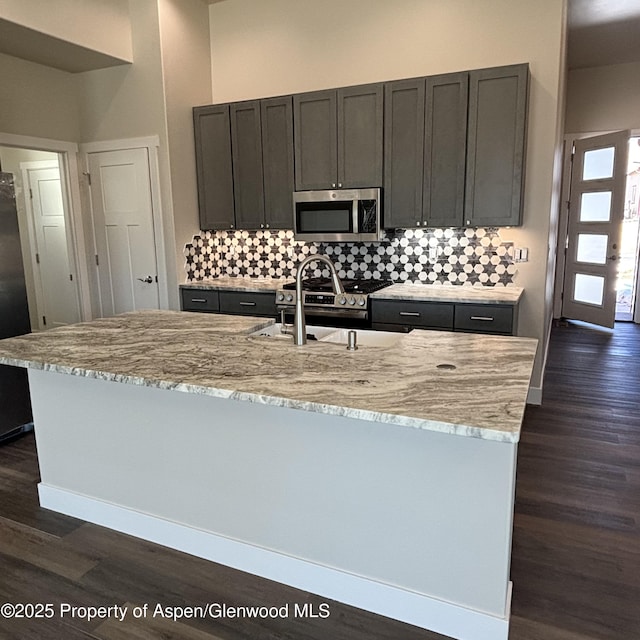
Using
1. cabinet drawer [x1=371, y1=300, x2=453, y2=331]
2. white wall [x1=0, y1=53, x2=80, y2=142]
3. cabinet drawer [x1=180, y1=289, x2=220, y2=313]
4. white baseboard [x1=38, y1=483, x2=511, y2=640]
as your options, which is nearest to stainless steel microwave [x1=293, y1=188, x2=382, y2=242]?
cabinet drawer [x1=371, y1=300, x2=453, y2=331]

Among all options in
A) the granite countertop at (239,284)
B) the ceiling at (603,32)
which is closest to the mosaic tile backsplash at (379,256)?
the granite countertop at (239,284)

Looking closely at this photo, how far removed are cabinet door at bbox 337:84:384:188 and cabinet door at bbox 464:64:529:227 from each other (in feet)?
2.23

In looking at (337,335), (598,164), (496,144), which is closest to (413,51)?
(496,144)

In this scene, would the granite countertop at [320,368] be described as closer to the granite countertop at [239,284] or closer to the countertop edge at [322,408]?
the countertop edge at [322,408]

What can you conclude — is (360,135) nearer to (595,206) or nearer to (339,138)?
(339,138)

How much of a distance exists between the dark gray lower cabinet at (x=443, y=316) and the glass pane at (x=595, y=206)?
3.80 m

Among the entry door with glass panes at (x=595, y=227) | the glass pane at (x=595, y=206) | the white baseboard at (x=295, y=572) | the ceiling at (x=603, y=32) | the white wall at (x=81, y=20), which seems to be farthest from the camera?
the glass pane at (x=595, y=206)

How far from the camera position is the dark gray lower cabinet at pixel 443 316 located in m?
3.60

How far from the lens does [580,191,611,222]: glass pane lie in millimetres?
6488

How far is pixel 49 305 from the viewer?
6.04 metres

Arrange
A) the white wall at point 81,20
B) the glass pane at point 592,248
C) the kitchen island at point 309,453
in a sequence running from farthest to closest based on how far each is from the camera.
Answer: the glass pane at point 592,248
the white wall at point 81,20
the kitchen island at point 309,453

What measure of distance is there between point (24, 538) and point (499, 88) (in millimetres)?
3881

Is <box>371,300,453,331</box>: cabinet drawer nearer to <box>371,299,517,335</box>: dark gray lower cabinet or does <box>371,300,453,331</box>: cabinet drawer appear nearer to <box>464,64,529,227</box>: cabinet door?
<box>371,299,517,335</box>: dark gray lower cabinet

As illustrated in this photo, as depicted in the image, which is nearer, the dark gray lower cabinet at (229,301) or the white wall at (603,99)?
the dark gray lower cabinet at (229,301)
